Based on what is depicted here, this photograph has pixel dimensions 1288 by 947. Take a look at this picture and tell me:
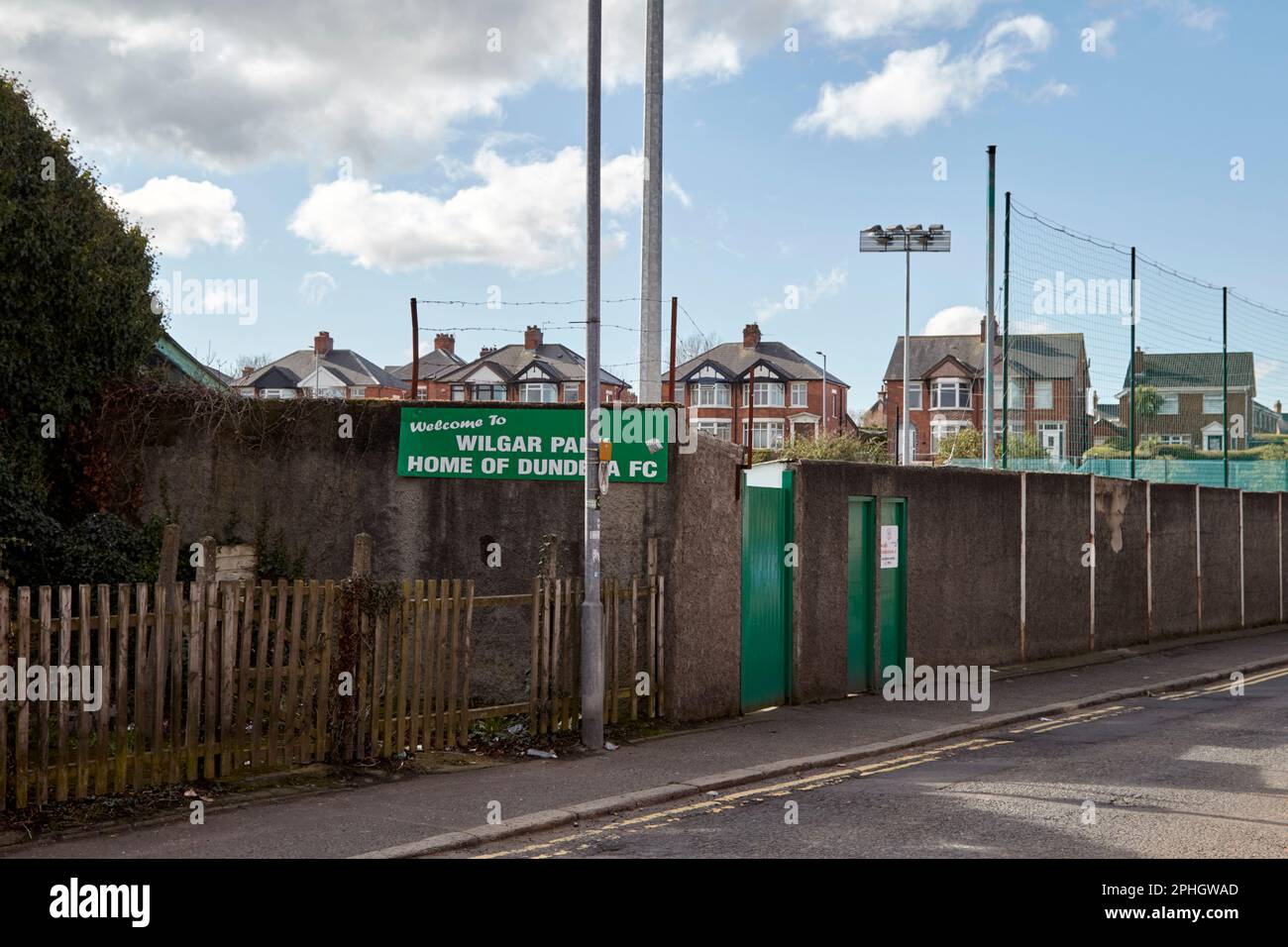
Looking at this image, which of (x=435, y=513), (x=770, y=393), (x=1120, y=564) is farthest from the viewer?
(x=770, y=393)

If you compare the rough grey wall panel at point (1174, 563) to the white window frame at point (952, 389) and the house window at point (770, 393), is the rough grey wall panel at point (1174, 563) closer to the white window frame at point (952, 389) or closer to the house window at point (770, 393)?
the white window frame at point (952, 389)

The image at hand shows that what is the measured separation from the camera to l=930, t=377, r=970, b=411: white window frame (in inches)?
2948

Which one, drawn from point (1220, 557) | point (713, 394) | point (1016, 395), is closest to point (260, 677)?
point (1016, 395)

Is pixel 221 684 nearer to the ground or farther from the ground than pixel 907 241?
nearer to the ground

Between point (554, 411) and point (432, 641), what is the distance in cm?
314

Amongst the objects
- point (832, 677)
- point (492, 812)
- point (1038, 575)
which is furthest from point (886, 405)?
point (492, 812)

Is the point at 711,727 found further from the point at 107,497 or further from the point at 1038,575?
the point at 1038,575

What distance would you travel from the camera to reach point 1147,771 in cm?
1008

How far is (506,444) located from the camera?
41.1ft

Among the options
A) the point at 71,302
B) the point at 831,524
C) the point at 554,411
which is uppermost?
the point at 71,302

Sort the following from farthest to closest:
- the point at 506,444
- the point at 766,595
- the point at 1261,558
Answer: the point at 1261,558 < the point at 766,595 < the point at 506,444

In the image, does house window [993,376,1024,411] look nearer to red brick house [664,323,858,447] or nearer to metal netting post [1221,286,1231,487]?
metal netting post [1221,286,1231,487]

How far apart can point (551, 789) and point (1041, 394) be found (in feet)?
49.9

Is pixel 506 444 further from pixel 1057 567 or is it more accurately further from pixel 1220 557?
pixel 1220 557
